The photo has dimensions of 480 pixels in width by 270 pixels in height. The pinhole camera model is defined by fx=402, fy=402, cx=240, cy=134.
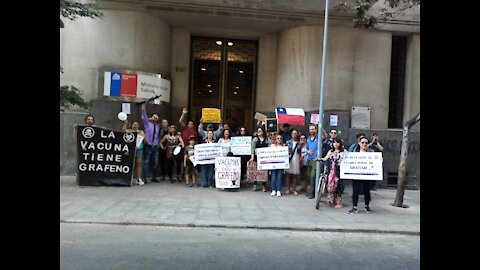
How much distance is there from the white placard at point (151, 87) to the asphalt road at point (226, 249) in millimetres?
6783

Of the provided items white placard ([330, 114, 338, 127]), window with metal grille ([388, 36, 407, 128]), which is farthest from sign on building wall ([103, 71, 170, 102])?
window with metal grille ([388, 36, 407, 128])

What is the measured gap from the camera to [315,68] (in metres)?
14.4

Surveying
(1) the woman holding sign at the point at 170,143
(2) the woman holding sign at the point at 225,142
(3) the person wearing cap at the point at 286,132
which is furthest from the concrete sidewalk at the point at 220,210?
(3) the person wearing cap at the point at 286,132

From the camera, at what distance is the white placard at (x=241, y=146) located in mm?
11867

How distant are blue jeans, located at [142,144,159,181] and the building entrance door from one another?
13.1 feet

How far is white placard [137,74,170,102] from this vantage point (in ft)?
44.3

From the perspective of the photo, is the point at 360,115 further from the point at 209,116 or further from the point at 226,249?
the point at 226,249

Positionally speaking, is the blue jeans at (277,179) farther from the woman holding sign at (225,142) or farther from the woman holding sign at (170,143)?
the woman holding sign at (170,143)

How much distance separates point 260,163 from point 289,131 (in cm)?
194

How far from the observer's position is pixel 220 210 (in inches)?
351

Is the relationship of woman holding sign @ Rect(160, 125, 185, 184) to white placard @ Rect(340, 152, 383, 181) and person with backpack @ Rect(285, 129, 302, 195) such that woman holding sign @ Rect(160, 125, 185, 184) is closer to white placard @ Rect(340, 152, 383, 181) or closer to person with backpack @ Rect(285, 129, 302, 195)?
person with backpack @ Rect(285, 129, 302, 195)

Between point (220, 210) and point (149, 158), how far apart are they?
→ 13.9ft

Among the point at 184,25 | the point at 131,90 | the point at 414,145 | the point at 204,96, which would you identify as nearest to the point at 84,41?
the point at 131,90

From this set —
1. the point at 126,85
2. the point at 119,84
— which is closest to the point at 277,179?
the point at 126,85
